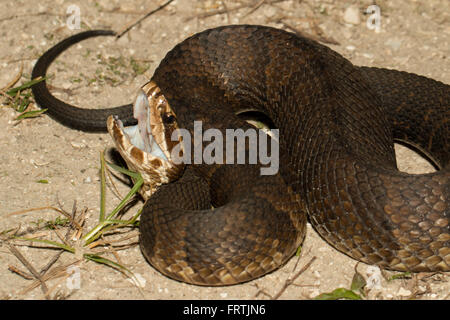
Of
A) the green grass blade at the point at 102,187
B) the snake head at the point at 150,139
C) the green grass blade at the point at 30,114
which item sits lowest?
the green grass blade at the point at 102,187

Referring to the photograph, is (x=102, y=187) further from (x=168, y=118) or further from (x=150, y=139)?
(x=168, y=118)

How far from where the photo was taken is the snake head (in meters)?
4.28

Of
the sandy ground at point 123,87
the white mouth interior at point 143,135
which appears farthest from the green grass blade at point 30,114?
the white mouth interior at point 143,135

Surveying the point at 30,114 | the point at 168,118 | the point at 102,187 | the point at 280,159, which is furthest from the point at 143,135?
the point at 30,114

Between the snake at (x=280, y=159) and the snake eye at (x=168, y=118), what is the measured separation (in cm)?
1

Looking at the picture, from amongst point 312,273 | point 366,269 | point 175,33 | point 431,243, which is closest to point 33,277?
point 312,273

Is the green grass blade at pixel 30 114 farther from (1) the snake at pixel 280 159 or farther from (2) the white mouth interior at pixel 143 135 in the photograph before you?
(2) the white mouth interior at pixel 143 135

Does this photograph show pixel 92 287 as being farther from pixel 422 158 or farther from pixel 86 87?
pixel 422 158

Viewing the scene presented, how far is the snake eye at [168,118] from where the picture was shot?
4.41 meters

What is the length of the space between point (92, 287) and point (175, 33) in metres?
3.12

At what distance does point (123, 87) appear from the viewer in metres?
5.69

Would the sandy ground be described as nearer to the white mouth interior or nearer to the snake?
the snake

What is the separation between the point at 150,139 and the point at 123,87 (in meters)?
1.39

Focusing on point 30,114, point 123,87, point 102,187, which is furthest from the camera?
point 123,87
